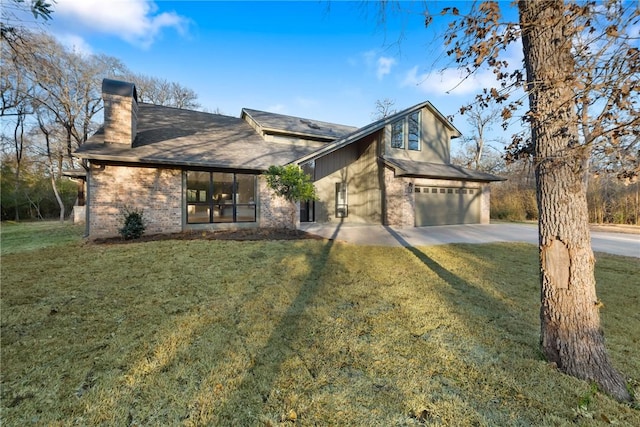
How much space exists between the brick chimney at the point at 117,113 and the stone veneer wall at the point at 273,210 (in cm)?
487

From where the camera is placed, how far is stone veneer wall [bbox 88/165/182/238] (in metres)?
9.05

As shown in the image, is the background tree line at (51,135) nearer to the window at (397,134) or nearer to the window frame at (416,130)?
the window at (397,134)

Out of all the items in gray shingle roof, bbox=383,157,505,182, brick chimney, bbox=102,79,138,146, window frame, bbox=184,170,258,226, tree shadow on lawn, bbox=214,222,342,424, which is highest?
brick chimney, bbox=102,79,138,146

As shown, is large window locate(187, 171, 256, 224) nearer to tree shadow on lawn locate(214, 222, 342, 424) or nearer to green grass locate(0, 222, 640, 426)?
green grass locate(0, 222, 640, 426)

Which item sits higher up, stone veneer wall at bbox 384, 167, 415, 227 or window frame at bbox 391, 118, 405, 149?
window frame at bbox 391, 118, 405, 149

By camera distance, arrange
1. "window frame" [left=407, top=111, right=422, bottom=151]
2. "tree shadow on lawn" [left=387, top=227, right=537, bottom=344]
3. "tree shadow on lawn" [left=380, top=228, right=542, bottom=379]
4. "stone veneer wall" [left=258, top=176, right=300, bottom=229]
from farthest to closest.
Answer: "window frame" [left=407, top=111, right=422, bottom=151] < "stone veneer wall" [left=258, top=176, right=300, bottom=229] < "tree shadow on lawn" [left=387, top=227, right=537, bottom=344] < "tree shadow on lawn" [left=380, top=228, right=542, bottom=379]

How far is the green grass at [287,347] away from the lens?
2.17m

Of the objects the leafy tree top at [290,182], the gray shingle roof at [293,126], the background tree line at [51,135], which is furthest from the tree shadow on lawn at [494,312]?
the background tree line at [51,135]

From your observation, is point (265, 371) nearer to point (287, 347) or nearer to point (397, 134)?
point (287, 347)

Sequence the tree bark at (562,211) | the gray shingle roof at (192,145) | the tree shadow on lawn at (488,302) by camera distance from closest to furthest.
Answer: the tree bark at (562,211), the tree shadow on lawn at (488,302), the gray shingle roof at (192,145)

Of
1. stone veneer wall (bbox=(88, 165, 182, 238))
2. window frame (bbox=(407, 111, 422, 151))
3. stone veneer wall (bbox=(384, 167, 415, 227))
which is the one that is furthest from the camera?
window frame (bbox=(407, 111, 422, 151))

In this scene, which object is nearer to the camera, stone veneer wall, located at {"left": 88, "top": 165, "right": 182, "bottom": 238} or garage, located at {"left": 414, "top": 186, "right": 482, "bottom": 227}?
stone veneer wall, located at {"left": 88, "top": 165, "right": 182, "bottom": 238}

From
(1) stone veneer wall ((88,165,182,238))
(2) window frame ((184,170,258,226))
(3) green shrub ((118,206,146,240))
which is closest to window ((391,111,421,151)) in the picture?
(2) window frame ((184,170,258,226))

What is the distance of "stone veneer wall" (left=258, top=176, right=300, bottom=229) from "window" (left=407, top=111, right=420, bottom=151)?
7.75 m
